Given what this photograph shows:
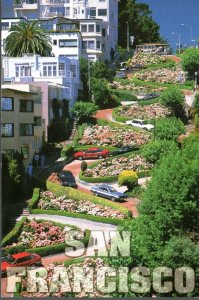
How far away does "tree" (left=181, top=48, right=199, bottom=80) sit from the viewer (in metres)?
78.3

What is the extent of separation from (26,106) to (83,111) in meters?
12.8

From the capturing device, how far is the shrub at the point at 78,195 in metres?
40.5

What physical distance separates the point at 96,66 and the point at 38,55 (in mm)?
10535

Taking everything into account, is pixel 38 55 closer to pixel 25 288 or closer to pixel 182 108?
pixel 182 108

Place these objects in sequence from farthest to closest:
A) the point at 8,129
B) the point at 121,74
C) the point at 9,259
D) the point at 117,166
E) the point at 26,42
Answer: the point at 121,74 → the point at 26,42 → the point at 117,166 → the point at 8,129 → the point at 9,259

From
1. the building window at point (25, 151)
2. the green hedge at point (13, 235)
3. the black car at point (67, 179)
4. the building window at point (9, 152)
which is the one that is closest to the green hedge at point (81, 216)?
the green hedge at point (13, 235)

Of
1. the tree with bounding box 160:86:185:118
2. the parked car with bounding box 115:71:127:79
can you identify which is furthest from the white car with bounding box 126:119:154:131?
the parked car with bounding box 115:71:127:79

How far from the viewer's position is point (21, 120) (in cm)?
4822

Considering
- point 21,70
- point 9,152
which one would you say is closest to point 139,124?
point 21,70

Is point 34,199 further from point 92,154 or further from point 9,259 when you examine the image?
point 92,154

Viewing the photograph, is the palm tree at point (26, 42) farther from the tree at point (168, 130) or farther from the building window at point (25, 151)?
the building window at point (25, 151)

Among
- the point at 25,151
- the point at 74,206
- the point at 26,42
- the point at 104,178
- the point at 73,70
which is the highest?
the point at 26,42

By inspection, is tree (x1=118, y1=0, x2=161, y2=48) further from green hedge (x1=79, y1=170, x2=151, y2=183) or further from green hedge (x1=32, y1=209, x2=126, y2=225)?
green hedge (x1=32, y1=209, x2=126, y2=225)

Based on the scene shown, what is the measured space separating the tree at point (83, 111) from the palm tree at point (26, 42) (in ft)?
30.6
